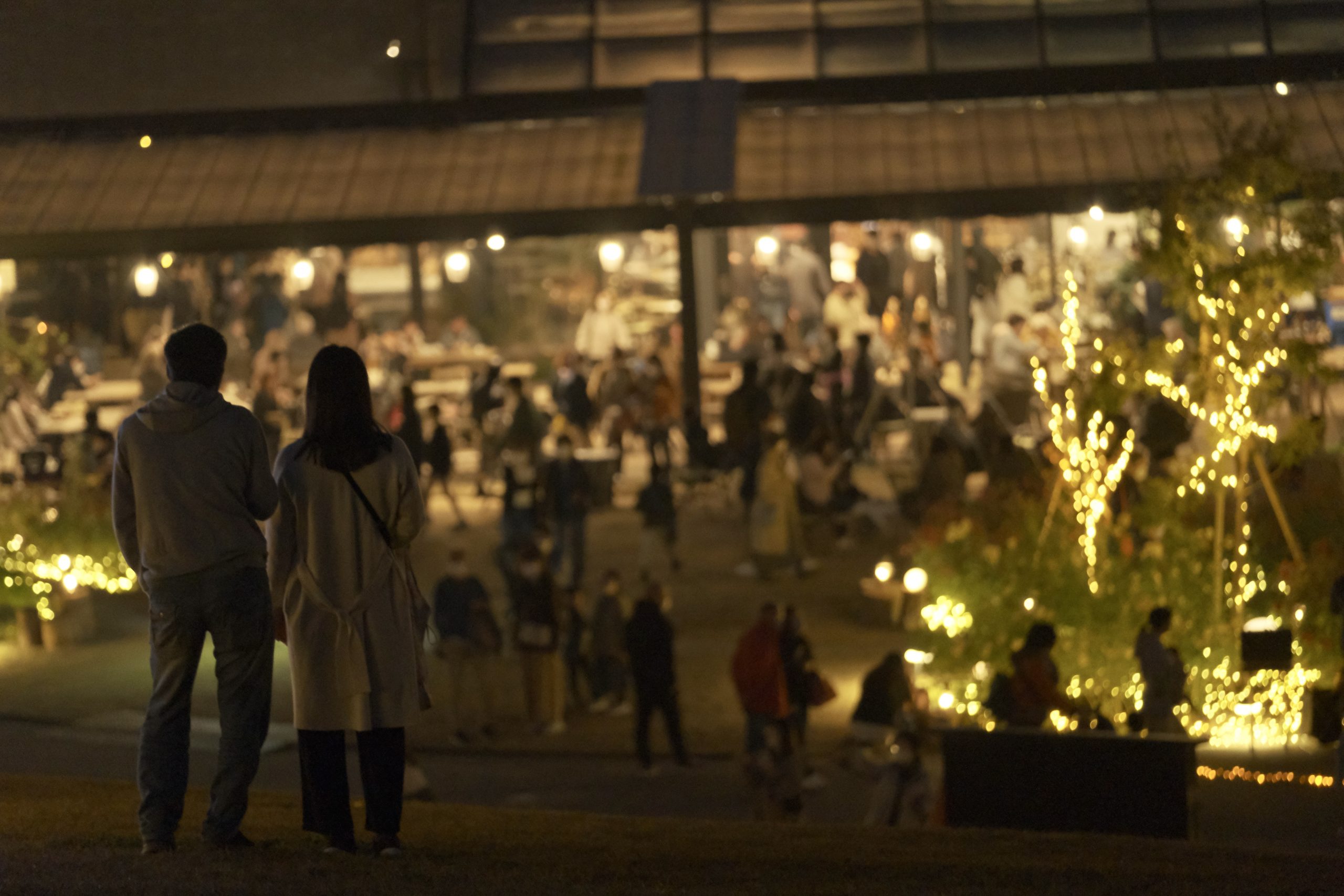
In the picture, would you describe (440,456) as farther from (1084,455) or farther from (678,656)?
(1084,455)

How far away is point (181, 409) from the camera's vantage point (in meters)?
5.60

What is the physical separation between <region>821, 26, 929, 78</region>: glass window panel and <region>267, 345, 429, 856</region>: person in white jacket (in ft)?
62.6

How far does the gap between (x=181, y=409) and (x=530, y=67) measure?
1946cm

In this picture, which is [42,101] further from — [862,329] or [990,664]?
[990,664]

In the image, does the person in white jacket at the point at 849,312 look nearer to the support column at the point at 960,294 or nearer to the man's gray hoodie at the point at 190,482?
the support column at the point at 960,294

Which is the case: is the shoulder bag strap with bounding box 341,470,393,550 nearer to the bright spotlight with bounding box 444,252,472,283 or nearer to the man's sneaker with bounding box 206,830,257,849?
the man's sneaker with bounding box 206,830,257,849

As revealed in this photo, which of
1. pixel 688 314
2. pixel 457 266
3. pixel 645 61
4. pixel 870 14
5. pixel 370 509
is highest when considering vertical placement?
pixel 870 14

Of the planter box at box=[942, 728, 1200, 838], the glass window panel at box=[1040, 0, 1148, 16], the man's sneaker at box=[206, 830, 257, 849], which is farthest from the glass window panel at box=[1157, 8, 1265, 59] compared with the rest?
the man's sneaker at box=[206, 830, 257, 849]

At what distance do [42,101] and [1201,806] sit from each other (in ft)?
62.7

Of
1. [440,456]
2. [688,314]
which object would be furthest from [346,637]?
[688,314]

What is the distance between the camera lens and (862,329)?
25234 millimetres

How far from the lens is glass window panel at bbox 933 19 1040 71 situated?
78.2 ft

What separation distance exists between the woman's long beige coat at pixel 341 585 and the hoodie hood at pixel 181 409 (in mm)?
259

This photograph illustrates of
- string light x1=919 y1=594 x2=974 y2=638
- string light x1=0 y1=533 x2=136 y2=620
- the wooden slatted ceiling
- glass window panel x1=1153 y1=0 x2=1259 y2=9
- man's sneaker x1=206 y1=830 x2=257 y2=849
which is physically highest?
glass window panel x1=1153 y1=0 x2=1259 y2=9
